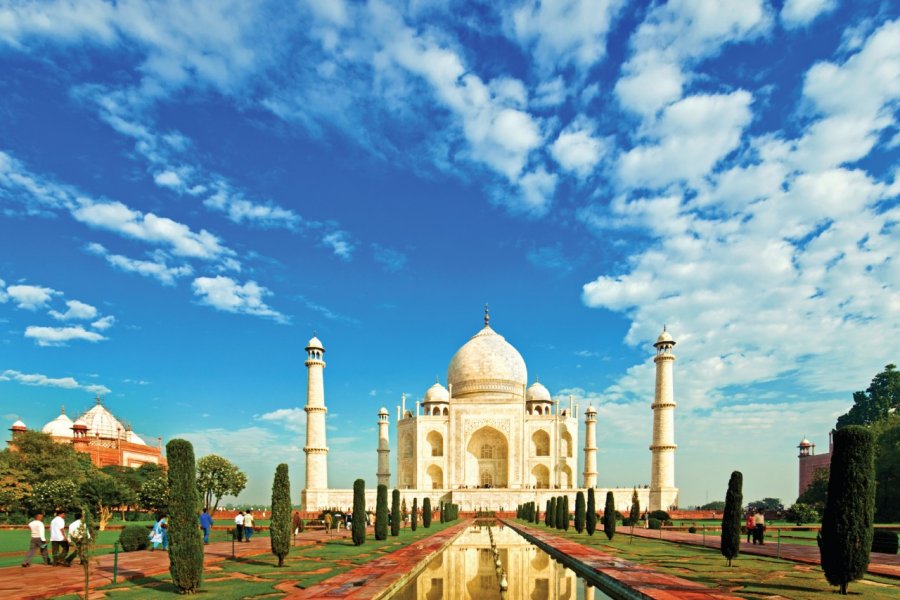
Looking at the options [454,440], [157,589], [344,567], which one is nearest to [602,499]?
[454,440]

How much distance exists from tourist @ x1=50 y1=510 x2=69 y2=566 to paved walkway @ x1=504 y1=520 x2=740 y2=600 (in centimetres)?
962

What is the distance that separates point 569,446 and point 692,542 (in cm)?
2404

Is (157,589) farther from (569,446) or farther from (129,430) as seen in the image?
(129,430)

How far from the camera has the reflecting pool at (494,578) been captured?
866cm

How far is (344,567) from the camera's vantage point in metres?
10.9

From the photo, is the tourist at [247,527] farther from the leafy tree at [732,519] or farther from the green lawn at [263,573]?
the leafy tree at [732,519]

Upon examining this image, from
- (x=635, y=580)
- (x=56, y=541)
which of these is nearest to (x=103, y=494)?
(x=56, y=541)

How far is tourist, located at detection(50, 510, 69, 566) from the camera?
440 inches

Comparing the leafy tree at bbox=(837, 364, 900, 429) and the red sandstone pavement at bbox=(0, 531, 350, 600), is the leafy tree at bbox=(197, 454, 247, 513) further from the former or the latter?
the leafy tree at bbox=(837, 364, 900, 429)

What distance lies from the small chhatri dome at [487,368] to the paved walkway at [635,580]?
3012cm

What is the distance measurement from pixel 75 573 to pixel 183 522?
3.32 metres

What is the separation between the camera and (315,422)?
35.2 m

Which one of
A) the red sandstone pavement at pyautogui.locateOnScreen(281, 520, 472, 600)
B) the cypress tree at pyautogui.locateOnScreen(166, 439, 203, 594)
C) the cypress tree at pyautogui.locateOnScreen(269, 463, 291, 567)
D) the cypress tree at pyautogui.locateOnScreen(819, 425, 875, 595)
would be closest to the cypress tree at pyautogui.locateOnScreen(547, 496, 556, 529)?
the red sandstone pavement at pyautogui.locateOnScreen(281, 520, 472, 600)

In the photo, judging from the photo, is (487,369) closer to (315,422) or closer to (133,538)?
(315,422)
